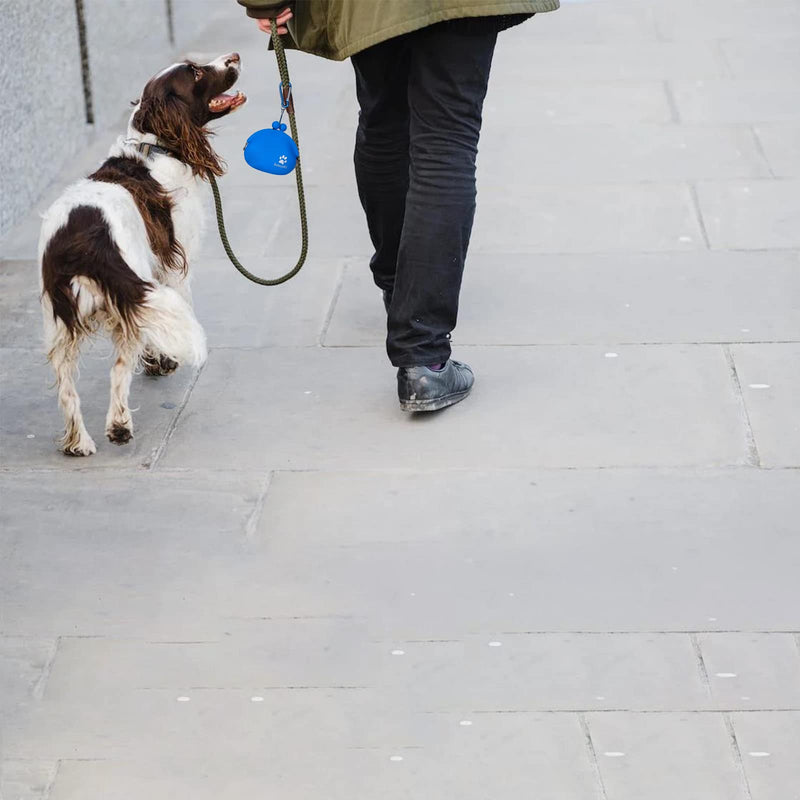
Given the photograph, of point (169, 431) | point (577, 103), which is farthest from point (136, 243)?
point (577, 103)

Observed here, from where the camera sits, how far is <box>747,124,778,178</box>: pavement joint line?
20.0ft

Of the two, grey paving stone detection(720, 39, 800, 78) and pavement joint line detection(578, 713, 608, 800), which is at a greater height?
pavement joint line detection(578, 713, 608, 800)

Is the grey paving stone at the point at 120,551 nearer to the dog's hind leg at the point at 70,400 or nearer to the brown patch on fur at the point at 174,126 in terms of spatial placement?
the dog's hind leg at the point at 70,400

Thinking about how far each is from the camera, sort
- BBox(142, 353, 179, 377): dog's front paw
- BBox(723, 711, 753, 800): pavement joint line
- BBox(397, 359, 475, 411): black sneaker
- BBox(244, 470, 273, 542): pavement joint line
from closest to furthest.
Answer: BBox(723, 711, 753, 800): pavement joint line → BBox(244, 470, 273, 542): pavement joint line → BBox(397, 359, 475, 411): black sneaker → BBox(142, 353, 179, 377): dog's front paw

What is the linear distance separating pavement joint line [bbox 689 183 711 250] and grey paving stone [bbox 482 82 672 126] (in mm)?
1020

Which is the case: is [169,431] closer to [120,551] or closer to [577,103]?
[120,551]

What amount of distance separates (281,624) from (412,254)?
1.32m

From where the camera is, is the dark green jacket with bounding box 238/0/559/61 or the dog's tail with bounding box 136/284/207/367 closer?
the dark green jacket with bounding box 238/0/559/61

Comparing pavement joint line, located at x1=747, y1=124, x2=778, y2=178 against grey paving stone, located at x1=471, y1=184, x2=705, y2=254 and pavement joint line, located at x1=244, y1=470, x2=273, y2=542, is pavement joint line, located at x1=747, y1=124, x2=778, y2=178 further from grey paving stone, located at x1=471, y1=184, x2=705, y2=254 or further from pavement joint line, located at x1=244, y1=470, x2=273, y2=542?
pavement joint line, located at x1=244, y1=470, x2=273, y2=542

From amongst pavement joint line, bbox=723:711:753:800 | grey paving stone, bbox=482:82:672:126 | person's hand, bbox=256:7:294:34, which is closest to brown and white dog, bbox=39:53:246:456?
person's hand, bbox=256:7:294:34

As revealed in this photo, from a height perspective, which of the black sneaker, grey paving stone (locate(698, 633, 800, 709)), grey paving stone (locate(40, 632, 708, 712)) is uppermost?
grey paving stone (locate(698, 633, 800, 709))

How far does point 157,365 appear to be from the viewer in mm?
4469

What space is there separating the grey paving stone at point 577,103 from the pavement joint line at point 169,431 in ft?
9.96

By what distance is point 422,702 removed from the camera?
9.36ft
